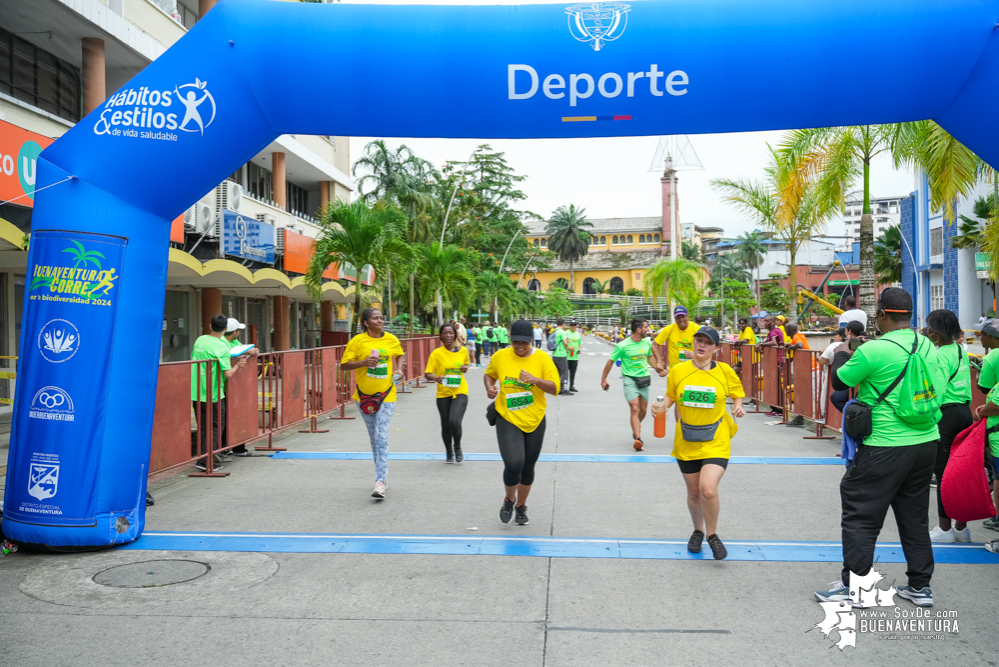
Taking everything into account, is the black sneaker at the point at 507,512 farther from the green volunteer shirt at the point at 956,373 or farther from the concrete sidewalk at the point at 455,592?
the green volunteer shirt at the point at 956,373

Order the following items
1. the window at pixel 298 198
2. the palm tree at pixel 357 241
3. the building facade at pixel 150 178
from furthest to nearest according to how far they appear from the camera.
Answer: the window at pixel 298 198
the palm tree at pixel 357 241
the building facade at pixel 150 178

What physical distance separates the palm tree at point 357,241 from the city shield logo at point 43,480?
519 inches

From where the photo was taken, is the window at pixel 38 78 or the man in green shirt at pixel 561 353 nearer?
the window at pixel 38 78

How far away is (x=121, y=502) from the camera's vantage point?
19.0 feet

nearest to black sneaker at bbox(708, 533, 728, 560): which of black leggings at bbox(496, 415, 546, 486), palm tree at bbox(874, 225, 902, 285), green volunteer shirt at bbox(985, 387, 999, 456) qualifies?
black leggings at bbox(496, 415, 546, 486)

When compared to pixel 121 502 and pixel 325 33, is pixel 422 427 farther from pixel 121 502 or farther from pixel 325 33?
pixel 325 33

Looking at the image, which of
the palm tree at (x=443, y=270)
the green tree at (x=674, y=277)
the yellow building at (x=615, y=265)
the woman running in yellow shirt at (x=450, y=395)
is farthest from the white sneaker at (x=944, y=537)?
the yellow building at (x=615, y=265)

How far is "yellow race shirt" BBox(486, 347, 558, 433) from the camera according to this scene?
6.29m

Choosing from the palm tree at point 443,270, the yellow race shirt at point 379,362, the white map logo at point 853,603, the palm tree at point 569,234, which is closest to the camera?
the white map logo at point 853,603

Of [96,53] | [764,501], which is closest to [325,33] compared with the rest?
[764,501]

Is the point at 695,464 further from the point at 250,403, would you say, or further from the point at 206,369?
the point at 250,403

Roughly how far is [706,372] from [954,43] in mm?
2702

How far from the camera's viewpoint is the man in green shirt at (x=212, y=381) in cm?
843

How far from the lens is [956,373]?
230 inches
